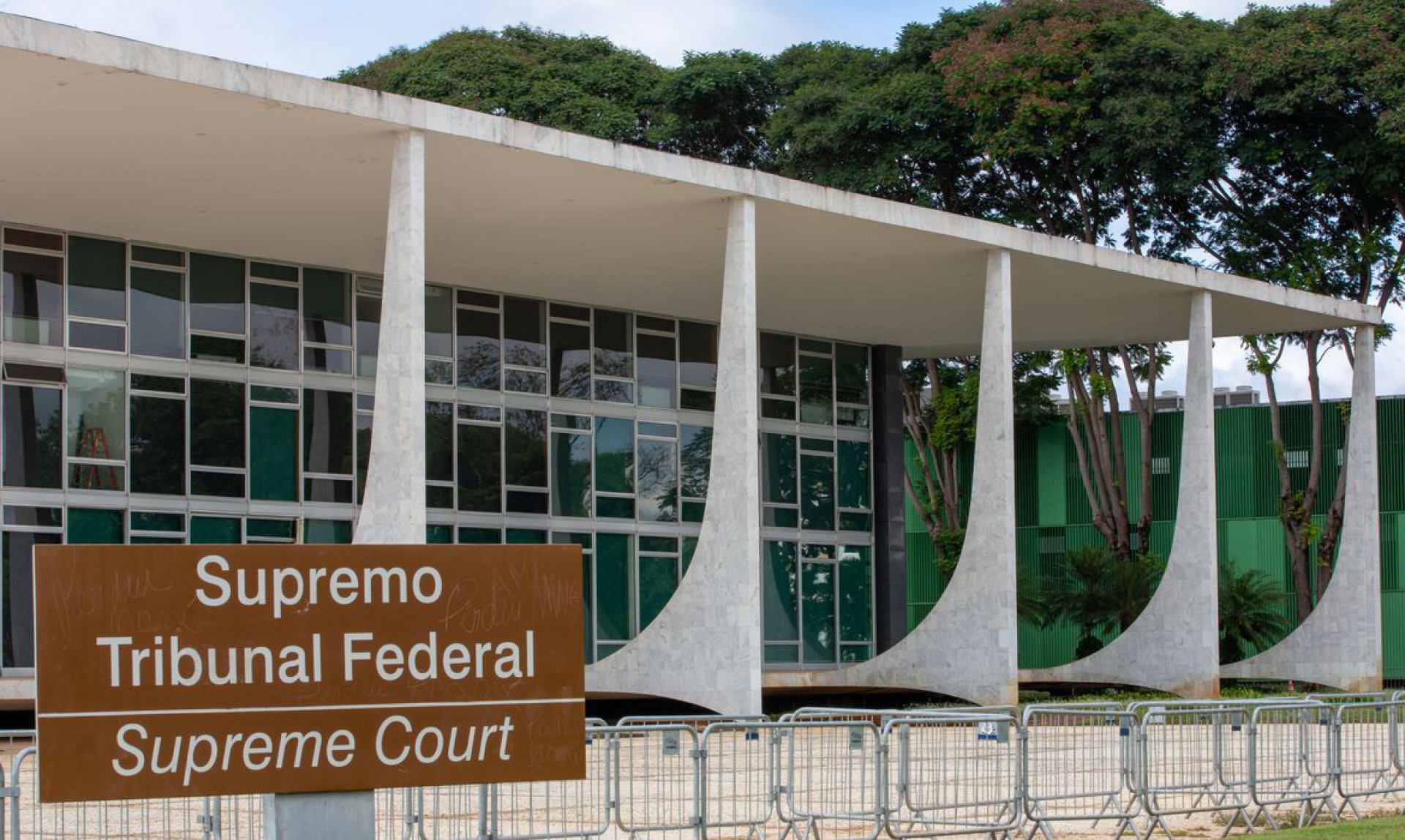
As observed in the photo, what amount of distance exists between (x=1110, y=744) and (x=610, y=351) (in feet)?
57.8

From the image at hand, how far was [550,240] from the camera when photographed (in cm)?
2545

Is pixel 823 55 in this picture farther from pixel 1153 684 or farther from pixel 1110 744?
pixel 1110 744

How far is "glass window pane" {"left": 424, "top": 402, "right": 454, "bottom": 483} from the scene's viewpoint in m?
27.3

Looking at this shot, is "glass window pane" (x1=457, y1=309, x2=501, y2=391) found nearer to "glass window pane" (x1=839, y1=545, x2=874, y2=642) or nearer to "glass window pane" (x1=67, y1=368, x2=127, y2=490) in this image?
"glass window pane" (x1=67, y1=368, x2=127, y2=490)

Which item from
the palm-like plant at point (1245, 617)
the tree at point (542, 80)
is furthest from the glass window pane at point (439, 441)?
the palm-like plant at point (1245, 617)

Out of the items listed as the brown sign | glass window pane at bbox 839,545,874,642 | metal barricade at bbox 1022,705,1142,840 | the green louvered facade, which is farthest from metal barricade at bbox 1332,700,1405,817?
the green louvered facade

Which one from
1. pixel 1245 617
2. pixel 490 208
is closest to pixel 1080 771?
pixel 490 208

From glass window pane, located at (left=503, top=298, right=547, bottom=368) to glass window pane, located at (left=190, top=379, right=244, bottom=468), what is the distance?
4715mm

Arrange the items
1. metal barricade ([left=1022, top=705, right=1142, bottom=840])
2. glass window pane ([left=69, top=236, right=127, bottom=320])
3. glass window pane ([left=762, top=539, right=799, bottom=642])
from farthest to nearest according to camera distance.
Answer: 1. glass window pane ([left=762, top=539, right=799, bottom=642])
2. glass window pane ([left=69, top=236, right=127, bottom=320])
3. metal barricade ([left=1022, top=705, right=1142, bottom=840])

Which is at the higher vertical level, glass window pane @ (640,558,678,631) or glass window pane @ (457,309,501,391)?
glass window pane @ (457,309,501,391)

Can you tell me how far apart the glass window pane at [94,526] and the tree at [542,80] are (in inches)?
806

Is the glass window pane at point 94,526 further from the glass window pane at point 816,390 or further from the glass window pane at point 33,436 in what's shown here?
the glass window pane at point 816,390

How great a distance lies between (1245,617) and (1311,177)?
9092 millimetres

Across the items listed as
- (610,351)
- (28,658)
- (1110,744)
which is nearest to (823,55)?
(610,351)
